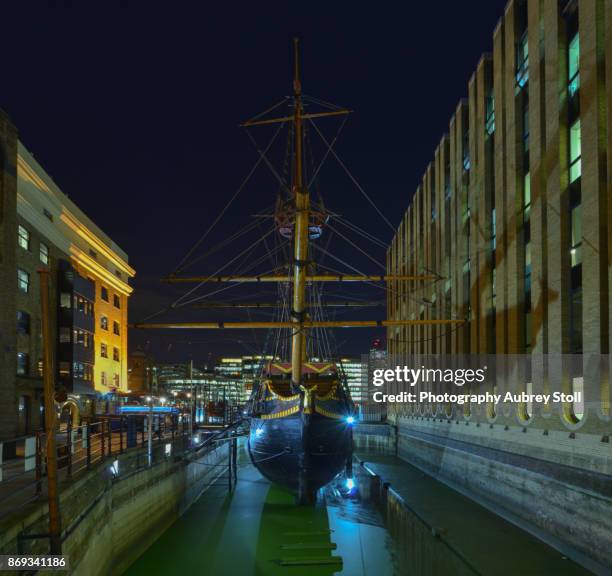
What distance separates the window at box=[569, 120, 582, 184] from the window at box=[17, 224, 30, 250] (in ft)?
84.2

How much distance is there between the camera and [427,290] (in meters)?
48.0

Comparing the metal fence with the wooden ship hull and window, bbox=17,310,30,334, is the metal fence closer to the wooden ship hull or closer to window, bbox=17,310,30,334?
the wooden ship hull

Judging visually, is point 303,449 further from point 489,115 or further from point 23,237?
point 489,115

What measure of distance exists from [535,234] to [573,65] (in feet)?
20.8

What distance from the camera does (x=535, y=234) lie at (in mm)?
27500

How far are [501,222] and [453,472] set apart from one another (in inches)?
477

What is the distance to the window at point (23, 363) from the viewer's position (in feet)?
113

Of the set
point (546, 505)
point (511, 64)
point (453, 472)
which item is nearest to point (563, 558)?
point (546, 505)

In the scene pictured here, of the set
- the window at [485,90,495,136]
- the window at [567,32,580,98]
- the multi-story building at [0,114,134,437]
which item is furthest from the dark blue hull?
the window at [485,90,495,136]

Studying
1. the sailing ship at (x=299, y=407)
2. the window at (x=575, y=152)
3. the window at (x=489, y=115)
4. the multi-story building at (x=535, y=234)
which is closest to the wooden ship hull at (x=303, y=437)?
the sailing ship at (x=299, y=407)

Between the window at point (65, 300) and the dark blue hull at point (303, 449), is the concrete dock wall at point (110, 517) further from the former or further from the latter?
the window at point (65, 300)

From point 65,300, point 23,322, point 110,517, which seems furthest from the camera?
point 65,300

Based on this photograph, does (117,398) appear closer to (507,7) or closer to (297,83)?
(297,83)

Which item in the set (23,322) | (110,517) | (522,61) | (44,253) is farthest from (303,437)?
(44,253)
